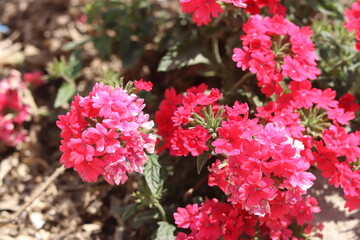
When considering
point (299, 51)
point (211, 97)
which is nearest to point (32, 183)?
point (211, 97)

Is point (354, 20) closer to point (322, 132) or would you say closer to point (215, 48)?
point (322, 132)

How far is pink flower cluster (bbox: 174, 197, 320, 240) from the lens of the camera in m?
1.98

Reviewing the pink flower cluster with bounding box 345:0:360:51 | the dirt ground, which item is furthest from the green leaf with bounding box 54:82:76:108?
the pink flower cluster with bounding box 345:0:360:51

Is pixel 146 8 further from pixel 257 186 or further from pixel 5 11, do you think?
pixel 257 186

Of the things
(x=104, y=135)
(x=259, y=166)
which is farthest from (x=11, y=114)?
(x=259, y=166)

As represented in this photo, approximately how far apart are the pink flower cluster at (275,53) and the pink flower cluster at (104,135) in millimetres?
554

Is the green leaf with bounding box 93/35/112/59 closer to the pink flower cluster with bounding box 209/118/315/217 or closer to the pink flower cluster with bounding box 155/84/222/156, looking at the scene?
the pink flower cluster with bounding box 155/84/222/156

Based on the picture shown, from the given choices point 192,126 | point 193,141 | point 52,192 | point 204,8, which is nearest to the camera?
point 193,141

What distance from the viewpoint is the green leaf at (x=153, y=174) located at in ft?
6.61

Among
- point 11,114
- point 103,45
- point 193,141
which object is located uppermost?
point 193,141

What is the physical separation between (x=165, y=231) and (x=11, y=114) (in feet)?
4.79

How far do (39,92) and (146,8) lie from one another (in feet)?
3.33

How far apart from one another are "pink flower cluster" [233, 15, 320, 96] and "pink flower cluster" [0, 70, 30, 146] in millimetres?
1603

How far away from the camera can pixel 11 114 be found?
9.76ft
